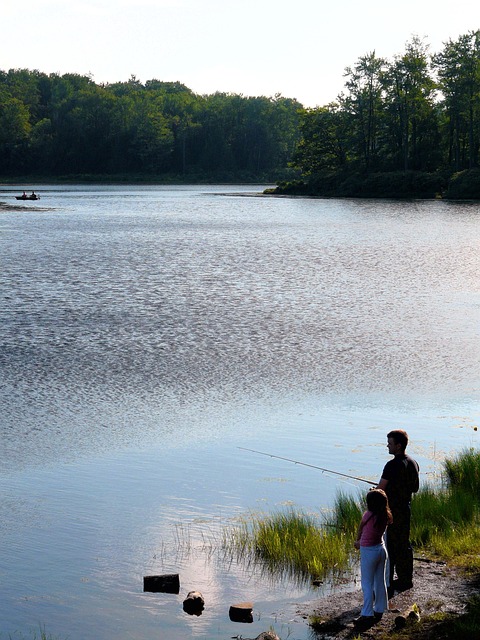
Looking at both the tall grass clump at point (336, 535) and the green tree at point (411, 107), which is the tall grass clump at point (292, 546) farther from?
the green tree at point (411, 107)

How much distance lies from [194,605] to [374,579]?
6.56 ft

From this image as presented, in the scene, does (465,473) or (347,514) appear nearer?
(347,514)

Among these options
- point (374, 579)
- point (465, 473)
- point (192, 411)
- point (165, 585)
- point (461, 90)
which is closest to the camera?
point (374, 579)

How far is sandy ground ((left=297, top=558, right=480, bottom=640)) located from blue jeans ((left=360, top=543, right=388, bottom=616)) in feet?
0.55

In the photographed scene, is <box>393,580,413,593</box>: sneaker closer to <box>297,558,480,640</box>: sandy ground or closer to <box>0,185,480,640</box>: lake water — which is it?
<box>297,558,480,640</box>: sandy ground

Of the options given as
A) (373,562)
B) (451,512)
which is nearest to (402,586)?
(373,562)

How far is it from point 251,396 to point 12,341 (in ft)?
28.2

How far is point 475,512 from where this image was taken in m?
12.8

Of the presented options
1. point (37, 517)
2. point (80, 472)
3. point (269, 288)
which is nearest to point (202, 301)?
point (269, 288)

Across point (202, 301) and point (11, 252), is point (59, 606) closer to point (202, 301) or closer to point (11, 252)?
point (202, 301)

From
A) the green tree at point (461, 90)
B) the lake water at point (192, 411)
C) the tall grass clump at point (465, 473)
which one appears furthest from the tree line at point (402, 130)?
the tall grass clump at point (465, 473)

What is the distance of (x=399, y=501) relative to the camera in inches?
393

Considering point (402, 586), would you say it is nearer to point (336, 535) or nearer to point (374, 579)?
point (374, 579)

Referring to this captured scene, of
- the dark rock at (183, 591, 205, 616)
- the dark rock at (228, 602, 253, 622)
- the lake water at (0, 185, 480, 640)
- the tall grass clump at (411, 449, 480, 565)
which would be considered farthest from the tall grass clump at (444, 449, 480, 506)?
the dark rock at (183, 591, 205, 616)
